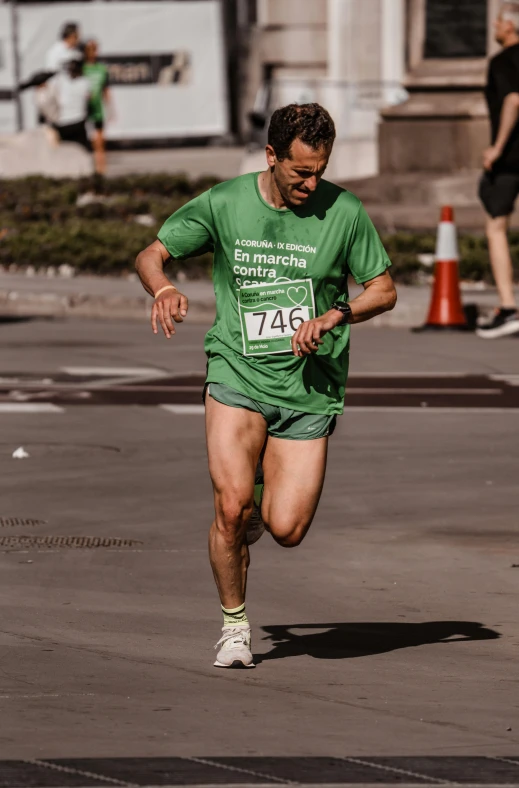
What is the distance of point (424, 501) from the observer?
387 inches

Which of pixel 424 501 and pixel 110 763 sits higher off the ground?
pixel 110 763

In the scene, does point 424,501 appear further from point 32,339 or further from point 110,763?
point 32,339

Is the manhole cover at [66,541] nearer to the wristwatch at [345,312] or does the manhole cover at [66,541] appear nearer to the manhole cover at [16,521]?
the manhole cover at [16,521]

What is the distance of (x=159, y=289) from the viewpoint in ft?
22.0

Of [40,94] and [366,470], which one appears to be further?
[40,94]

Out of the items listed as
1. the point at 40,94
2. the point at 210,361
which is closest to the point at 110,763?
the point at 210,361

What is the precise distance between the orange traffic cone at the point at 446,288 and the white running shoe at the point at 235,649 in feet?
33.8

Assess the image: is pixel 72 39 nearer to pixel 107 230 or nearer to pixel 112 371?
pixel 107 230

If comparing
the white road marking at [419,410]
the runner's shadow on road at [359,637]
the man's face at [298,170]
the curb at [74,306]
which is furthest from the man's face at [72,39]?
the man's face at [298,170]

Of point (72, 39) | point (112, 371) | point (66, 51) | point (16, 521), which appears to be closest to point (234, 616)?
point (16, 521)

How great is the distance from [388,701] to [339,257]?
139cm

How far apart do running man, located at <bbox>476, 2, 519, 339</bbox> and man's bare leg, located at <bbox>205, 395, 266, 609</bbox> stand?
951cm

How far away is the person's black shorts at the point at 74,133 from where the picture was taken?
30.4m

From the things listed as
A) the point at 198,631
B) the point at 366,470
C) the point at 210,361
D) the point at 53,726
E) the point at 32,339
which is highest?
the point at 210,361
